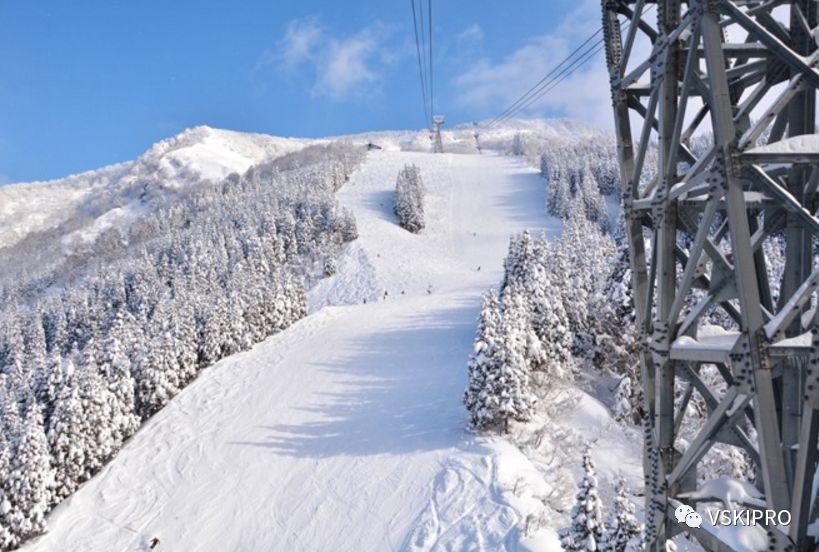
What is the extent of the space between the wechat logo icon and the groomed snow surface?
14148 millimetres

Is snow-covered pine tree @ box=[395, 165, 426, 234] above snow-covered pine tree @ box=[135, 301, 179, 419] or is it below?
above

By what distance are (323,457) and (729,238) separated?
2433 centimetres

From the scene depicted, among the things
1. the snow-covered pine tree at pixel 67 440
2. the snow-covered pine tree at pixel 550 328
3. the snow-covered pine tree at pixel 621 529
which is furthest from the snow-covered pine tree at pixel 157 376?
the snow-covered pine tree at pixel 621 529

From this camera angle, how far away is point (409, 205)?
98.6 metres

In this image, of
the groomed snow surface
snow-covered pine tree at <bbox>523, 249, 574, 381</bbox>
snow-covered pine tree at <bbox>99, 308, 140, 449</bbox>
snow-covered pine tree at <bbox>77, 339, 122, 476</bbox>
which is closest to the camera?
the groomed snow surface

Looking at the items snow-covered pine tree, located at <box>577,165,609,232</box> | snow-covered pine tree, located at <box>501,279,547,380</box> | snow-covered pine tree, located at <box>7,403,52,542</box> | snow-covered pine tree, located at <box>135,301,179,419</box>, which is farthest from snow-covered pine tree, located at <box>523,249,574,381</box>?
snow-covered pine tree, located at <box>577,165,609,232</box>

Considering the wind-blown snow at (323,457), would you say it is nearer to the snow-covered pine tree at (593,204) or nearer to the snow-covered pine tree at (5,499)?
the snow-covered pine tree at (5,499)

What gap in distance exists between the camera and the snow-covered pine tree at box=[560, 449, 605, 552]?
13805mm

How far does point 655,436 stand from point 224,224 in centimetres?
10160

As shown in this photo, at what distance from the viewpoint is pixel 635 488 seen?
72.5ft

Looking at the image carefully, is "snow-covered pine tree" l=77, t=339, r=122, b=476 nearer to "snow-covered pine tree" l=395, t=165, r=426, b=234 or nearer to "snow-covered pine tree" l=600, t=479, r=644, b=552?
"snow-covered pine tree" l=600, t=479, r=644, b=552

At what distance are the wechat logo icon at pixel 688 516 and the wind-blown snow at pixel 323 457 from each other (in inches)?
563

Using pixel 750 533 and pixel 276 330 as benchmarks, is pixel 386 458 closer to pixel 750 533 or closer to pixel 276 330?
pixel 750 533

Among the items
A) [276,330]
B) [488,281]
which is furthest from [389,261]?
[276,330]
